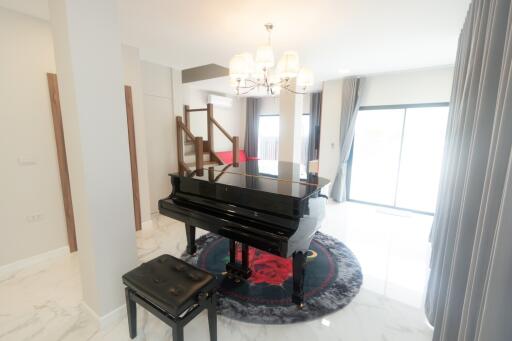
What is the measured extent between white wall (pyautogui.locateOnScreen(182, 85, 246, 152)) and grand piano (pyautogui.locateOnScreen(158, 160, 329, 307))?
325cm

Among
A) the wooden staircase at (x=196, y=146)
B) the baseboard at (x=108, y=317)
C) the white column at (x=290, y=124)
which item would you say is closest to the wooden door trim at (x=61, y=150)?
the baseboard at (x=108, y=317)

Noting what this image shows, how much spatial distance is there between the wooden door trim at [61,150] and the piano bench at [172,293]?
1.87m

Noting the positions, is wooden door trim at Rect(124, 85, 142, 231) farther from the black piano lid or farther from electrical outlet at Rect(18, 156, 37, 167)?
the black piano lid

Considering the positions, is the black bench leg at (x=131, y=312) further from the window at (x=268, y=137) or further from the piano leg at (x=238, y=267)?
the window at (x=268, y=137)

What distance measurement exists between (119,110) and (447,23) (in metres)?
3.21

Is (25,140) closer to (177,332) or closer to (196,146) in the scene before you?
(196,146)

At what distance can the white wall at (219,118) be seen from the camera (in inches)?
232

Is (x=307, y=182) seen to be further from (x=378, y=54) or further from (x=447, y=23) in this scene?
(x=378, y=54)

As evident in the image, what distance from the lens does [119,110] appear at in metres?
1.75

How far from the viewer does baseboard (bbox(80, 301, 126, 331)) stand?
183cm

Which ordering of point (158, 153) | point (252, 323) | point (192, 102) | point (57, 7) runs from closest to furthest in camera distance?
1. point (57, 7)
2. point (252, 323)
3. point (158, 153)
4. point (192, 102)

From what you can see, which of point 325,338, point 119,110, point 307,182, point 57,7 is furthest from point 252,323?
point 57,7

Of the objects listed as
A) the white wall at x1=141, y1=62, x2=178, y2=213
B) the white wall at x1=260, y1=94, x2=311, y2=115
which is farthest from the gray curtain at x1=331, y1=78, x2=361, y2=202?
the white wall at x1=141, y1=62, x2=178, y2=213

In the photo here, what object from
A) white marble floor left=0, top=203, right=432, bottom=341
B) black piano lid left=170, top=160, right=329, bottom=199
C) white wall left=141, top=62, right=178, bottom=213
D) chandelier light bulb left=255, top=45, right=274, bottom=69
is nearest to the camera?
white marble floor left=0, top=203, right=432, bottom=341
